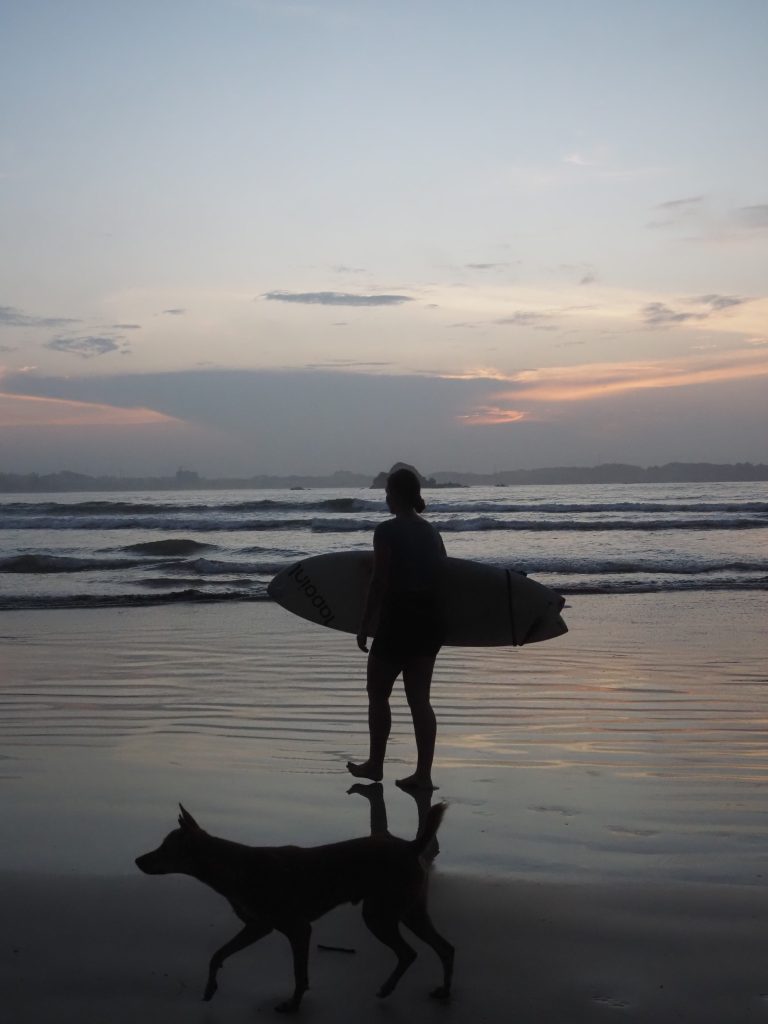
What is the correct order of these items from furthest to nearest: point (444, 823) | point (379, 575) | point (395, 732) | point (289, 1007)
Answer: point (395, 732)
point (379, 575)
point (444, 823)
point (289, 1007)

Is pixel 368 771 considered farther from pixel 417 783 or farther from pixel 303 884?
pixel 303 884

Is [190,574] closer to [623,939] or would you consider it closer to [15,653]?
[15,653]

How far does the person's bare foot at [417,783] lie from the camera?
5.25m

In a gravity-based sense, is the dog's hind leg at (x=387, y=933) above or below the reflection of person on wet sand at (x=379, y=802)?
above

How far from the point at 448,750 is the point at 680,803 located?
155cm

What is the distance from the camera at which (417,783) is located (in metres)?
5.27

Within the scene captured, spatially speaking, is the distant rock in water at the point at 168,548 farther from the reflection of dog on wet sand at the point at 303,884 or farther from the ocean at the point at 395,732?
the reflection of dog on wet sand at the point at 303,884

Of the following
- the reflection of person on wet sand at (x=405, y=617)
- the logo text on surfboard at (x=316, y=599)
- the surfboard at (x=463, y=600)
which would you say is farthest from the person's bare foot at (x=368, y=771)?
the logo text on surfboard at (x=316, y=599)

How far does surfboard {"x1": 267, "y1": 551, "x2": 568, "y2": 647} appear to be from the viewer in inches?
240

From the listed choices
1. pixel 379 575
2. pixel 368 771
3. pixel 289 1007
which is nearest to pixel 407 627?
pixel 379 575

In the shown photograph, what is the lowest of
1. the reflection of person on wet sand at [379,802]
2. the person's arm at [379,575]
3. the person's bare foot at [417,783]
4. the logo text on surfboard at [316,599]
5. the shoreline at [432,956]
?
the reflection of person on wet sand at [379,802]

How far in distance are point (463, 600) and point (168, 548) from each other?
18782 millimetres

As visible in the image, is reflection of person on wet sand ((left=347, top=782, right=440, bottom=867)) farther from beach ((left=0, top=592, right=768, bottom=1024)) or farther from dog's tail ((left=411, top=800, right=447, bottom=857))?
dog's tail ((left=411, top=800, right=447, bottom=857))

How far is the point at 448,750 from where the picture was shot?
6.10 meters
